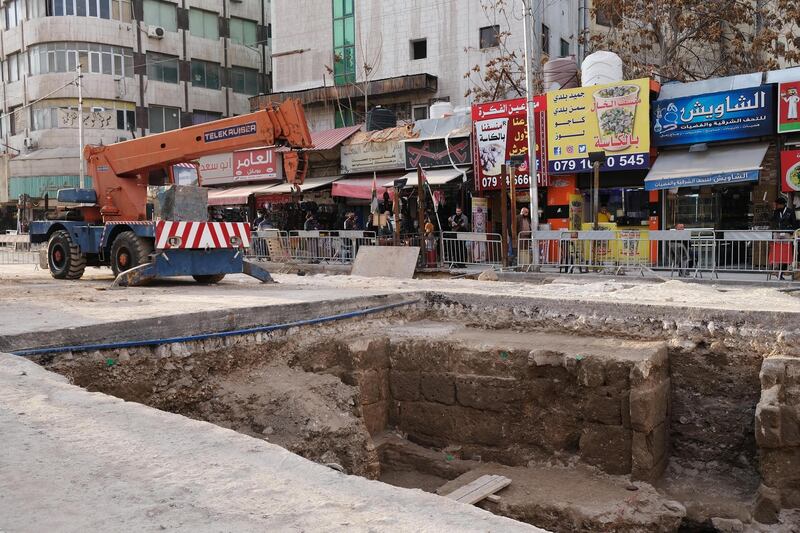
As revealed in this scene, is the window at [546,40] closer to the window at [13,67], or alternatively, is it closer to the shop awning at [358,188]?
the shop awning at [358,188]

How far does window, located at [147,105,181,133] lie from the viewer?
35031mm

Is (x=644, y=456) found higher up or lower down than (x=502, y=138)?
lower down

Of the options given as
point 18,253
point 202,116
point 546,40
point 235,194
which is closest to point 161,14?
point 202,116

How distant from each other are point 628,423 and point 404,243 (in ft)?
33.8

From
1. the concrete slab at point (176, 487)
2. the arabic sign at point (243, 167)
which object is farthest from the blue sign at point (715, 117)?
the concrete slab at point (176, 487)

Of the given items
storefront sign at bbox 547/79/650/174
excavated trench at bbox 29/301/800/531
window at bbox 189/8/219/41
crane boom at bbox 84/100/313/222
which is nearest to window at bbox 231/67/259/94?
window at bbox 189/8/219/41

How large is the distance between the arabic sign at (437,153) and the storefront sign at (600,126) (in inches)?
106

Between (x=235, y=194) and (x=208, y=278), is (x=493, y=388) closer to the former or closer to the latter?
(x=208, y=278)

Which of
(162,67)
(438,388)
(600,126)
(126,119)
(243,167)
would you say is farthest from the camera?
(162,67)

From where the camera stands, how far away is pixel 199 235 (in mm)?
10836

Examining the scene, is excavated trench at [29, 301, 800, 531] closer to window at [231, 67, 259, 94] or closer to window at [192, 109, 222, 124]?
window at [192, 109, 222, 124]

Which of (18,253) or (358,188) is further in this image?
(18,253)

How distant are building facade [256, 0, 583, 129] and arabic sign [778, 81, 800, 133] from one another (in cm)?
990

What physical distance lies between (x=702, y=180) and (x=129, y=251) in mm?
11997
